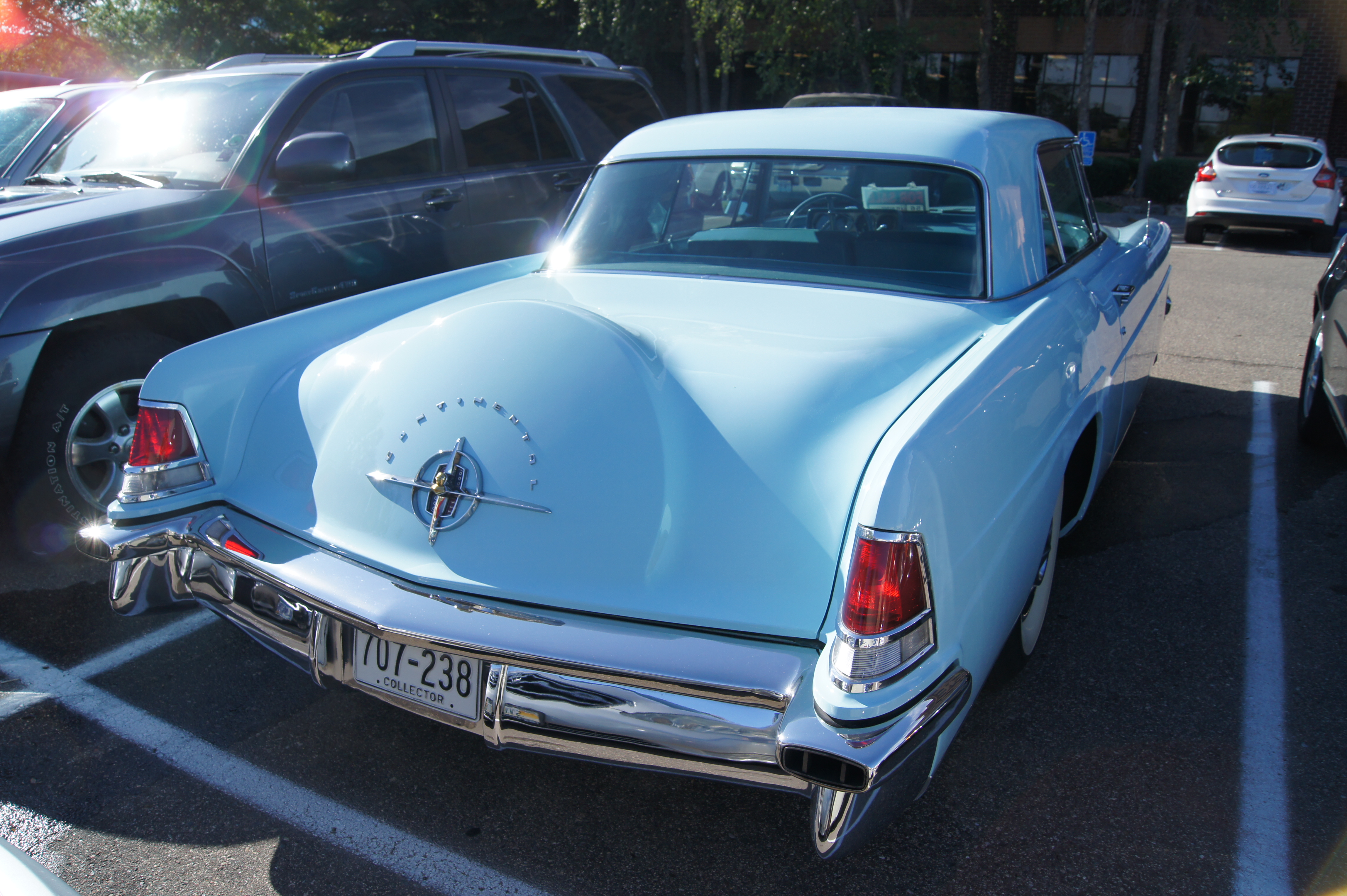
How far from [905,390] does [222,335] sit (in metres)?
1.92

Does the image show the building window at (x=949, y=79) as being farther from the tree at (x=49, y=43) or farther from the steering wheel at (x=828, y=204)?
the steering wheel at (x=828, y=204)

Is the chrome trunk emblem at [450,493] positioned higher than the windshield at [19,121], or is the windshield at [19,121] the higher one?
the windshield at [19,121]

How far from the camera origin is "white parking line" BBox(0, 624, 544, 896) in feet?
7.00

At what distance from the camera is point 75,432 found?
144 inches

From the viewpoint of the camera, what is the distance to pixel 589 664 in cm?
183

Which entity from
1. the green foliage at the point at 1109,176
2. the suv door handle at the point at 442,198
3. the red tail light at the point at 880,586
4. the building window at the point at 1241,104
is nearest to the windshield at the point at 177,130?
the suv door handle at the point at 442,198

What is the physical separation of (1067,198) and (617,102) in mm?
3500

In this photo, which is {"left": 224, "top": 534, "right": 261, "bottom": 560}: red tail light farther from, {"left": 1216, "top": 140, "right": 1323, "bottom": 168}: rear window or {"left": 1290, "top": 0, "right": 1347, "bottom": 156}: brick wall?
{"left": 1290, "top": 0, "right": 1347, "bottom": 156}: brick wall

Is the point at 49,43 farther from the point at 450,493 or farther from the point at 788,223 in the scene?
the point at 450,493

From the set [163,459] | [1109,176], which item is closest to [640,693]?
[163,459]

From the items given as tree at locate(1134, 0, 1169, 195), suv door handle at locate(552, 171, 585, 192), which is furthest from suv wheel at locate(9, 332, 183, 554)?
tree at locate(1134, 0, 1169, 195)

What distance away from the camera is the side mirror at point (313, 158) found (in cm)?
407

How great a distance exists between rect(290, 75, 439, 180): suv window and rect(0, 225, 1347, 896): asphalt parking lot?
236 cm

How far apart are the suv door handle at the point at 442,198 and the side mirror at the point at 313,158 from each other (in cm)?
62
